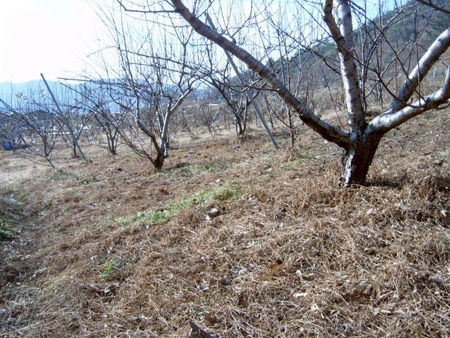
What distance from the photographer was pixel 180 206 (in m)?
3.59

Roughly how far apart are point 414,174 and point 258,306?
6.39 ft

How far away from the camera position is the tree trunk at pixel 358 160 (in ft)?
8.21

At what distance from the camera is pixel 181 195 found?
4.38 metres

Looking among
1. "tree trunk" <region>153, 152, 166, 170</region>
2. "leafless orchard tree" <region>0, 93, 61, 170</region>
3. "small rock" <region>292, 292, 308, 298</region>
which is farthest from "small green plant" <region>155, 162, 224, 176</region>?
"leafless orchard tree" <region>0, 93, 61, 170</region>

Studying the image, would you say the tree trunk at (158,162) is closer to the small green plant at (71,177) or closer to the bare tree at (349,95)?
the small green plant at (71,177)

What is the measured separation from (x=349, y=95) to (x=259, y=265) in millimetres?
1580

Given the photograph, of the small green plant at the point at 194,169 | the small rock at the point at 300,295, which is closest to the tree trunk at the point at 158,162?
the small green plant at the point at 194,169

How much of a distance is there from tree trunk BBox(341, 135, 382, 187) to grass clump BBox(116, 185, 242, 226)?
1.21 meters

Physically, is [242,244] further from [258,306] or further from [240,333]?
[240,333]

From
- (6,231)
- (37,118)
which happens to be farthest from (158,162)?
(37,118)

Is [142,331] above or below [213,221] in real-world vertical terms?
below

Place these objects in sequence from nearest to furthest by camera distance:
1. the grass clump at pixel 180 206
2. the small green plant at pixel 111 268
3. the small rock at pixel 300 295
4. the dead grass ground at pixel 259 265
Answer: the dead grass ground at pixel 259 265, the small rock at pixel 300 295, the small green plant at pixel 111 268, the grass clump at pixel 180 206

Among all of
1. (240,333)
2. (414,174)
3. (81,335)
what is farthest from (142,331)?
(414,174)

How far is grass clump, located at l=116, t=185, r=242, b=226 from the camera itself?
3342 millimetres
